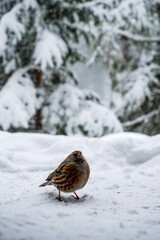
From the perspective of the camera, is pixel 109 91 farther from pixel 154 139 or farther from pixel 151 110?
pixel 154 139

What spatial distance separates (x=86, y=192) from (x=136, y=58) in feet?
26.2

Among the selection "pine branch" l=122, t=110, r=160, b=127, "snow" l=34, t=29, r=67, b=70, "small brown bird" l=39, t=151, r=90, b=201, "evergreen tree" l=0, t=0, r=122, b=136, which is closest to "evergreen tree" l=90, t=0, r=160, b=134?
"pine branch" l=122, t=110, r=160, b=127

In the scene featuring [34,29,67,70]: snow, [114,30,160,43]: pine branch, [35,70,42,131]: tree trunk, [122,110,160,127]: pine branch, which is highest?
[114,30,160,43]: pine branch

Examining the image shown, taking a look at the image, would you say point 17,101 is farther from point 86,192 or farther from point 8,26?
point 86,192

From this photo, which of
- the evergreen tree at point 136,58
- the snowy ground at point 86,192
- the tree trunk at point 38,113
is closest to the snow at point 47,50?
the tree trunk at point 38,113

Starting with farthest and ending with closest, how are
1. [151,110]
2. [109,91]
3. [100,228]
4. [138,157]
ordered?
[109,91], [151,110], [138,157], [100,228]

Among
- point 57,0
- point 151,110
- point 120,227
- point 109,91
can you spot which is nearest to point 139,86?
point 151,110

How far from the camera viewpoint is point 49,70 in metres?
6.66

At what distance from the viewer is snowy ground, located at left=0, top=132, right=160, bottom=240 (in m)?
1.26

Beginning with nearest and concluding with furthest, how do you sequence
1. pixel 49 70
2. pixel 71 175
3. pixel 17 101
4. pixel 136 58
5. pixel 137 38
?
1. pixel 71 175
2. pixel 17 101
3. pixel 49 70
4. pixel 137 38
5. pixel 136 58

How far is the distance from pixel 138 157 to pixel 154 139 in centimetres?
45

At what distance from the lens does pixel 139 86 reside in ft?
26.2

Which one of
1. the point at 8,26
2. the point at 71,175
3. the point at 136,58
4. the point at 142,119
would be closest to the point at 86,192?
the point at 71,175

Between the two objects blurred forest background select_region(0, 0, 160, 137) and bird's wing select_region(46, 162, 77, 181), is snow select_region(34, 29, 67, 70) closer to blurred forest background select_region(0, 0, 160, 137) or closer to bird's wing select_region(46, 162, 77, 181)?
blurred forest background select_region(0, 0, 160, 137)
